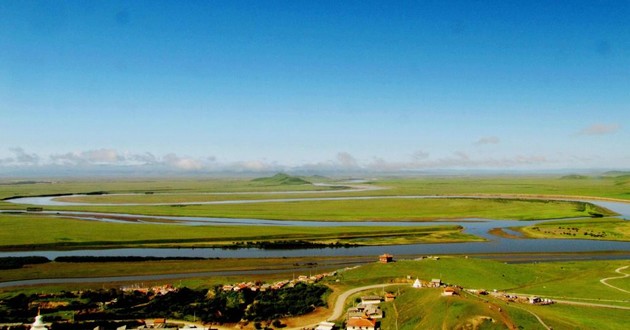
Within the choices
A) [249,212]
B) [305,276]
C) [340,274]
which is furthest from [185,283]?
[249,212]

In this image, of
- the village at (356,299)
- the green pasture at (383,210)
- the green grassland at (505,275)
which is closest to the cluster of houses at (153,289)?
the village at (356,299)

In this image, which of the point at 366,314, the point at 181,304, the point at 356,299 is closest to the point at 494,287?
the point at 356,299

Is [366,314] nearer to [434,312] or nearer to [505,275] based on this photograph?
[434,312]

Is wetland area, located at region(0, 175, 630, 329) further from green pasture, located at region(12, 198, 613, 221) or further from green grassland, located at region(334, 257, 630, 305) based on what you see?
green pasture, located at region(12, 198, 613, 221)

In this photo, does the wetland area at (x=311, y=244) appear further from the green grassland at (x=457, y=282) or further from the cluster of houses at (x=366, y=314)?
the cluster of houses at (x=366, y=314)

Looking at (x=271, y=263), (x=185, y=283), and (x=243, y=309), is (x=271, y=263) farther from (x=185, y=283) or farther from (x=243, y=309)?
(x=243, y=309)

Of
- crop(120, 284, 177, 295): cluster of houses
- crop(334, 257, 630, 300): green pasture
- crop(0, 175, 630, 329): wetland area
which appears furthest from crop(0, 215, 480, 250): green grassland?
crop(120, 284, 177, 295): cluster of houses

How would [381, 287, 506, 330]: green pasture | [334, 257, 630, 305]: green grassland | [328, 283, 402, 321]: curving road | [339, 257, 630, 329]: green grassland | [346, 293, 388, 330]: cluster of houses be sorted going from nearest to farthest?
[381, 287, 506, 330]: green pasture
[339, 257, 630, 329]: green grassland
[346, 293, 388, 330]: cluster of houses
[328, 283, 402, 321]: curving road
[334, 257, 630, 305]: green grassland
